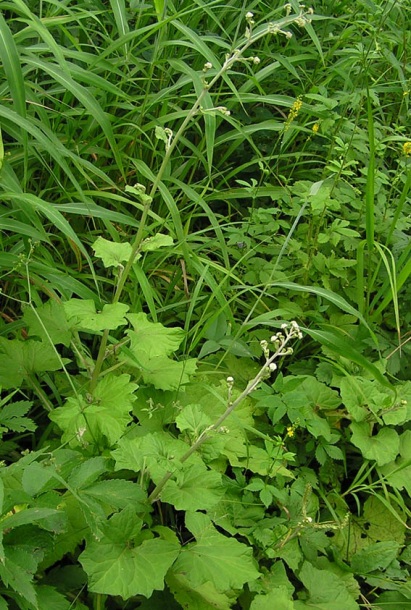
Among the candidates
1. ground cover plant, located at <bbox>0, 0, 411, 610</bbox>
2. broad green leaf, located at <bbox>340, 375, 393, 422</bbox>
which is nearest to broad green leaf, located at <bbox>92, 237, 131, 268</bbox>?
ground cover plant, located at <bbox>0, 0, 411, 610</bbox>

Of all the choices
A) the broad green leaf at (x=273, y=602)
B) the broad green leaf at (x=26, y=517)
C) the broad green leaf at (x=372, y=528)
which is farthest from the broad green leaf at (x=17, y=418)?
the broad green leaf at (x=372, y=528)

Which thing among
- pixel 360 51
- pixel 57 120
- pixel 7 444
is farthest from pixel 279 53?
pixel 7 444

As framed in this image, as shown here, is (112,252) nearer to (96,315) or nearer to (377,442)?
(96,315)

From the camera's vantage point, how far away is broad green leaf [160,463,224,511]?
3.81 ft

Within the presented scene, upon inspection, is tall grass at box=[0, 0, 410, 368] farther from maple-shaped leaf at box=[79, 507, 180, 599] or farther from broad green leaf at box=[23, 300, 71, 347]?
maple-shaped leaf at box=[79, 507, 180, 599]

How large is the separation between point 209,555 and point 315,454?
1.83 feet

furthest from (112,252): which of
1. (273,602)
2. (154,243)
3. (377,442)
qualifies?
(377,442)

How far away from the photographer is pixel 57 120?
192 cm

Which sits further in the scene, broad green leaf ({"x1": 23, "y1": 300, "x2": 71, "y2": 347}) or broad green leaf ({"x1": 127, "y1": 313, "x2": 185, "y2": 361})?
broad green leaf ({"x1": 23, "y1": 300, "x2": 71, "y2": 347})

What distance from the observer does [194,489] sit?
3.91 feet

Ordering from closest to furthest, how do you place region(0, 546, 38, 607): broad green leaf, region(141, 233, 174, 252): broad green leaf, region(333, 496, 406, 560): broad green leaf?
region(0, 546, 38, 607): broad green leaf < region(141, 233, 174, 252): broad green leaf < region(333, 496, 406, 560): broad green leaf

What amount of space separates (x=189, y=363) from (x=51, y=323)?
0.31 m

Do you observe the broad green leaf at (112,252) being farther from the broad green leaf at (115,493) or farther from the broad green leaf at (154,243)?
the broad green leaf at (115,493)

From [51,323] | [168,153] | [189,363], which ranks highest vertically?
[168,153]
